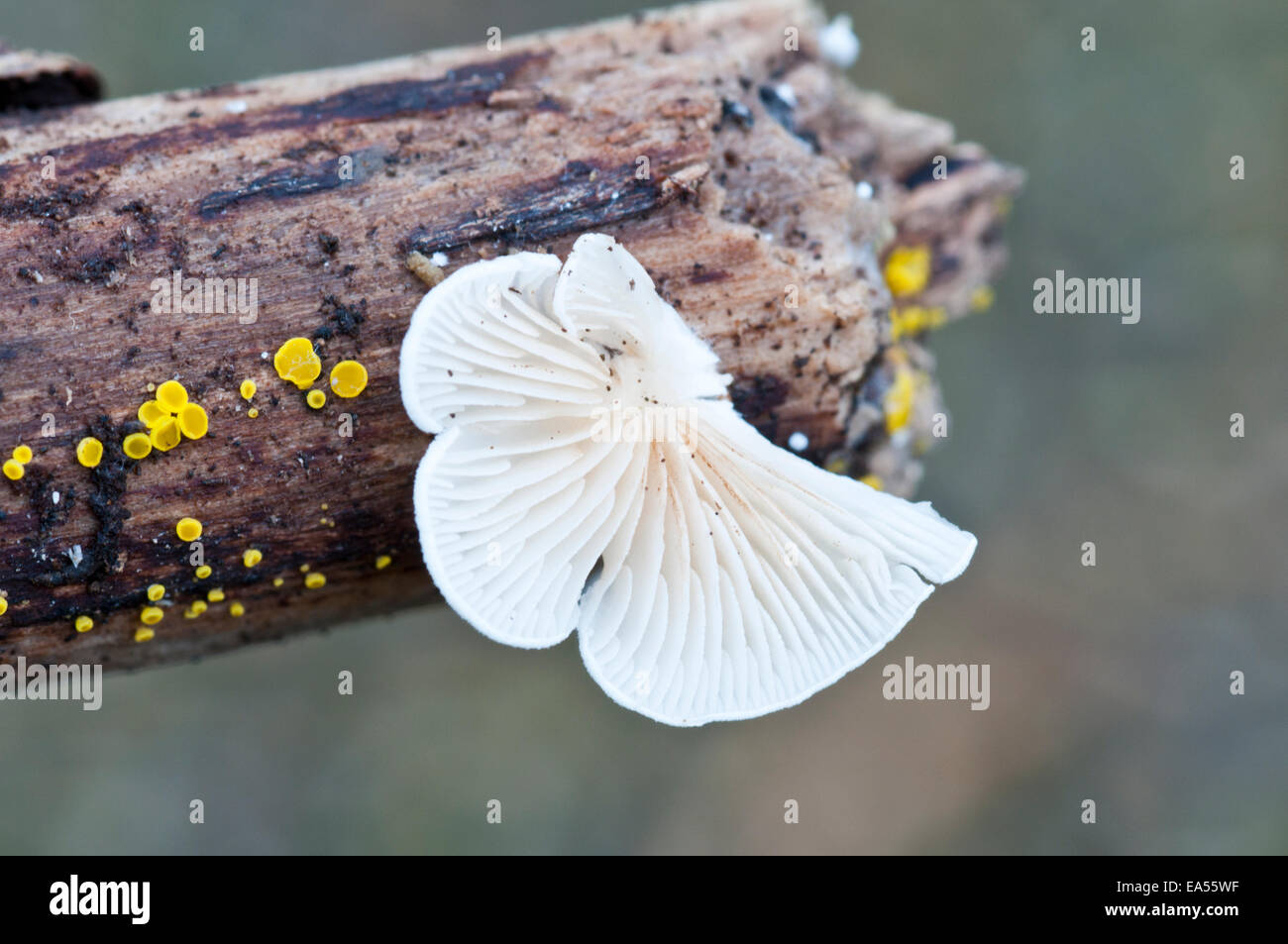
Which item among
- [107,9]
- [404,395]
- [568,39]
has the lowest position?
[404,395]

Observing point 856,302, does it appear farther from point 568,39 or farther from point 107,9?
point 107,9

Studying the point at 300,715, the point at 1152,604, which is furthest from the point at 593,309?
the point at 1152,604

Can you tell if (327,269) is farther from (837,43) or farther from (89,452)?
(837,43)

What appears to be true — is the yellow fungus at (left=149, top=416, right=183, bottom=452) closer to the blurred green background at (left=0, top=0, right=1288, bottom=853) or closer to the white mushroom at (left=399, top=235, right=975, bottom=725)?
the white mushroom at (left=399, top=235, right=975, bottom=725)

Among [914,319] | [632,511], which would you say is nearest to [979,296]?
[914,319]

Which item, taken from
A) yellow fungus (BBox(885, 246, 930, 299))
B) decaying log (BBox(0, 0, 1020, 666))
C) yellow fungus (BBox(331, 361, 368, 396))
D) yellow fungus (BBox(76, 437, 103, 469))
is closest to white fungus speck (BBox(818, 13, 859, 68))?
decaying log (BBox(0, 0, 1020, 666))

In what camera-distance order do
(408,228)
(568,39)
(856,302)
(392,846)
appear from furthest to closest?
(392,846)
(568,39)
(856,302)
(408,228)

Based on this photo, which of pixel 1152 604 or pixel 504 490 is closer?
pixel 504 490
